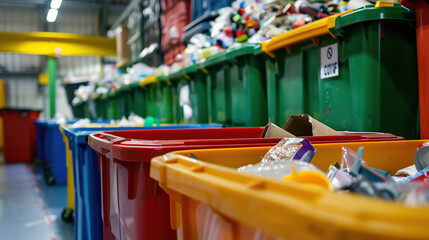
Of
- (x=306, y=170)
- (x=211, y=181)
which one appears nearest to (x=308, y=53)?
(x=306, y=170)

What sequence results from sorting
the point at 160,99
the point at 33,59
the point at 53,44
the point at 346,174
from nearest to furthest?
the point at 346,174 < the point at 160,99 < the point at 53,44 < the point at 33,59

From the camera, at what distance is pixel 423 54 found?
62.6 inches

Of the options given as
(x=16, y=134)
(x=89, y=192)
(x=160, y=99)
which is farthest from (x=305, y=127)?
(x=16, y=134)

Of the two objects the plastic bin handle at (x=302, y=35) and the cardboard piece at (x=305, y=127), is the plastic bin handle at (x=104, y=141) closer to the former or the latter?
the cardboard piece at (x=305, y=127)

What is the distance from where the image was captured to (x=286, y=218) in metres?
0.51

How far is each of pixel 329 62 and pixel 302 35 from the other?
7.8 inches

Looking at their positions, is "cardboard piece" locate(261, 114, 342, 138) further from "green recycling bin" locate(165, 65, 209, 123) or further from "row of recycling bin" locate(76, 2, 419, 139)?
"green recycling bin" locate(165, 65, 209, 123)

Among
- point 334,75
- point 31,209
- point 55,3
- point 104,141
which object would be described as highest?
point 55,3

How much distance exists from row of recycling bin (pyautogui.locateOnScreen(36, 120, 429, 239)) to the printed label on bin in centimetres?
46

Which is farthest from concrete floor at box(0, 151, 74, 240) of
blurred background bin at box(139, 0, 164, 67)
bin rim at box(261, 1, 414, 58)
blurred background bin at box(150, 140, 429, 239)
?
blurred background bin at box(139, 0, 164, 67)

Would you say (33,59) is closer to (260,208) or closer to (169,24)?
(169,24)

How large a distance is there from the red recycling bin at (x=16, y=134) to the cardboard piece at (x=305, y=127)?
728cm

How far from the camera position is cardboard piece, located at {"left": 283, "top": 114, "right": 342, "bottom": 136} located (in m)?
1.55

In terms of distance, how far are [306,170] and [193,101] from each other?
2.83 m
